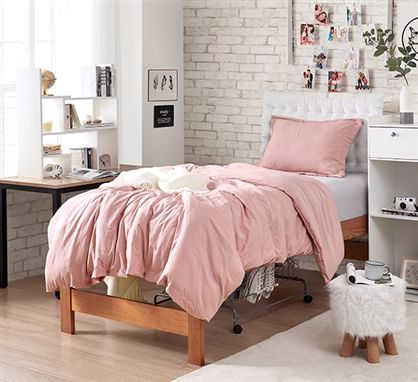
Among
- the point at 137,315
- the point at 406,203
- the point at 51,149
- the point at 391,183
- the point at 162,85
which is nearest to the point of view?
the point at 137,315

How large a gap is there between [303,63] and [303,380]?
3.08 m

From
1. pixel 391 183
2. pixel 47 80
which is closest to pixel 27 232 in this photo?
pixel 47 80

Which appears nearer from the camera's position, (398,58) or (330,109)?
(398,58)

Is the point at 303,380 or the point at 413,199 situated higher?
the point at 413,199

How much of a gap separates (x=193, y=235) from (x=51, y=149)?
7.05 ft

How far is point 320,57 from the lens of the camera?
20.8ft

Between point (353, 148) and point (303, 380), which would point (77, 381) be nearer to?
point (303, 380)

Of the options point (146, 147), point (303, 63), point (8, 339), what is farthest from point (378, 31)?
point (8, 339)

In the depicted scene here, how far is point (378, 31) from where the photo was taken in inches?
227

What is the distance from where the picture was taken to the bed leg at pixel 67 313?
4.80 metres

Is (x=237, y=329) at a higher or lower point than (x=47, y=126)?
lower

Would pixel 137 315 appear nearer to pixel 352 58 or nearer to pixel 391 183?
pixel 391 183

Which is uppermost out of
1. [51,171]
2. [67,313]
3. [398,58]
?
[398,58]

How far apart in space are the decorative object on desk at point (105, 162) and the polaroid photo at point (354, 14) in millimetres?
2021
